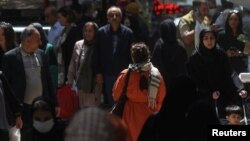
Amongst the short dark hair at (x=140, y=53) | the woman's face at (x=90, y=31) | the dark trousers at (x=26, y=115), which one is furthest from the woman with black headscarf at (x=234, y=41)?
the dark trousers at (x=26, y=115)

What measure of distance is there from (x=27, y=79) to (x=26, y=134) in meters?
1.84

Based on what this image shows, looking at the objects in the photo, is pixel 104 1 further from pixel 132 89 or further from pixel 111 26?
pixel 132 89

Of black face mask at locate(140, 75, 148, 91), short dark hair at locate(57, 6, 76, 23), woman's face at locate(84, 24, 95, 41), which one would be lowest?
black face mask at locate(140, 75, 148, 91)

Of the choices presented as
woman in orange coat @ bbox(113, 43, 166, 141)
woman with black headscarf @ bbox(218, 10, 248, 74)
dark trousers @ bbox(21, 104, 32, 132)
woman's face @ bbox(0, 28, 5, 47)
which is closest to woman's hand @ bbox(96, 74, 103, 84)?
woman's face @ bbox(0, 28, 5, 47)

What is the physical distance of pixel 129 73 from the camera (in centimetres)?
805

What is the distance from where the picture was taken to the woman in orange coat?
316 inches

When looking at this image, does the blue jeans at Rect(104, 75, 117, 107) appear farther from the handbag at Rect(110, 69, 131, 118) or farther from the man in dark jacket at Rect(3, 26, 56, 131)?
the handbag at Rect(110, 69, 131, 118)

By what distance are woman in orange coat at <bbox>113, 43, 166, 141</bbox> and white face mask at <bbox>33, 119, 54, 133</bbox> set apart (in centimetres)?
120

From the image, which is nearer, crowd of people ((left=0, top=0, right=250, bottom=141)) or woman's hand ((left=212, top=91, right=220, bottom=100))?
crowd of people ((left=0, top=0, right=250, bottom=141))

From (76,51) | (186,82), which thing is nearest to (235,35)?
(76,51)

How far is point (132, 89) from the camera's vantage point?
8.02 meters

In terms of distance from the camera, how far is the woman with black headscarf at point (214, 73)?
929 cm

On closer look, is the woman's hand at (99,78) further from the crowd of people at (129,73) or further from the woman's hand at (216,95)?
the woman's hand at (216,95)

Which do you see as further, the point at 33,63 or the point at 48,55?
the point at 48,55
